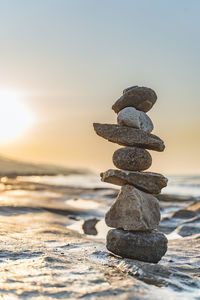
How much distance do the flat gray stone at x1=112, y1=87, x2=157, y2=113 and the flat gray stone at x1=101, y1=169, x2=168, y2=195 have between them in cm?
200

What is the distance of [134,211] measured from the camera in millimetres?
9156

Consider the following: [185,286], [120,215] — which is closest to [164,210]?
[120,215]

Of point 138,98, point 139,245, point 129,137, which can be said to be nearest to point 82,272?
point 139,245

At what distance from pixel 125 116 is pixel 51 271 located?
4731 millimetres

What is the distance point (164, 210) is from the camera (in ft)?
85.1

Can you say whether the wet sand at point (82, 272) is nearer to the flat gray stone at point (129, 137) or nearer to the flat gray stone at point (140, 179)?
the flat gray stone at point (140, 179)

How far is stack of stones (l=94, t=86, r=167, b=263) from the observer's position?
9148 millimetres

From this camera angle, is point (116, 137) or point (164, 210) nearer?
point (116, 137)

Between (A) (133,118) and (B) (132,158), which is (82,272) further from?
(A) (133,118)

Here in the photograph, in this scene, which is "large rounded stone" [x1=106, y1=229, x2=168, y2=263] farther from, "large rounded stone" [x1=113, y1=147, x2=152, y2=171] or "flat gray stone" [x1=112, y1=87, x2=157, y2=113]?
"flat gray stone" [x1=112, y1=87, x2=157, y2=113]

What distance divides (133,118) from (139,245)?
3.46m

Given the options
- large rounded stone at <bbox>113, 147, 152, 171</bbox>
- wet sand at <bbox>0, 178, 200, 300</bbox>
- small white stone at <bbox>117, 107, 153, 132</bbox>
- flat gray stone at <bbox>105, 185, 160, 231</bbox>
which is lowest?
wet sand at <bbox>0, 178, 200, 300</bbox>

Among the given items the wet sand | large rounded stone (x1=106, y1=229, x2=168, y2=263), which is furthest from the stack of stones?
the wet sand

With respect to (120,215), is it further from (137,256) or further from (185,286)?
(185,286)
